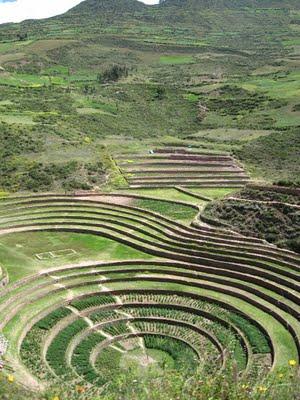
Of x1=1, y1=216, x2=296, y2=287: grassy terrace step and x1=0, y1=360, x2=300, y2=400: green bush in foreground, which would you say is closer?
x1=0, y1=360, x2=300, y2=400: green bush in foreground

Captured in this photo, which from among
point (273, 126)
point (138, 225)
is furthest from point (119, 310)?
point (273, 126)

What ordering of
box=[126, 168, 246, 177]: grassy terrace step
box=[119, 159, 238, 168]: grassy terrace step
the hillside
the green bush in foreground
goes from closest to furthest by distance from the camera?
the green bush in foreground
the hillside
box=[126, 168, 246, 177]: grassy terrace step
box=[119, 159, 238, 168]: grassy terrace step

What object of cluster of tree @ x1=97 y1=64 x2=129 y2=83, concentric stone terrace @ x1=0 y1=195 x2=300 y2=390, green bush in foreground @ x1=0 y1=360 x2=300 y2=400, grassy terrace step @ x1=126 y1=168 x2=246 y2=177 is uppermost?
cluster of tree @ x1=97 y1=64 x2=129 y2=83

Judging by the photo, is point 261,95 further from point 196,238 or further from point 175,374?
point 175,374

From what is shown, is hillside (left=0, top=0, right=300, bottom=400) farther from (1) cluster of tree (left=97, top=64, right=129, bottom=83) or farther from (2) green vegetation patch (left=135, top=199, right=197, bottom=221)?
(1) cluster of tree (left=97, top=64, right=129, bottom=83)

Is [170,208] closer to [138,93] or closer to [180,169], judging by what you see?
[180,169]

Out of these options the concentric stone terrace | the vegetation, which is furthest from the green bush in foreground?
the vegetation

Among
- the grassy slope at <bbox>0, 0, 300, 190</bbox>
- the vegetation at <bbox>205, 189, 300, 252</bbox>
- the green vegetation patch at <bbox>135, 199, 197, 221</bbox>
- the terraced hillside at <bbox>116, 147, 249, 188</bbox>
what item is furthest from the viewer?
the grassy slope at <bbox>0, 0, 300, 190</bbox>
